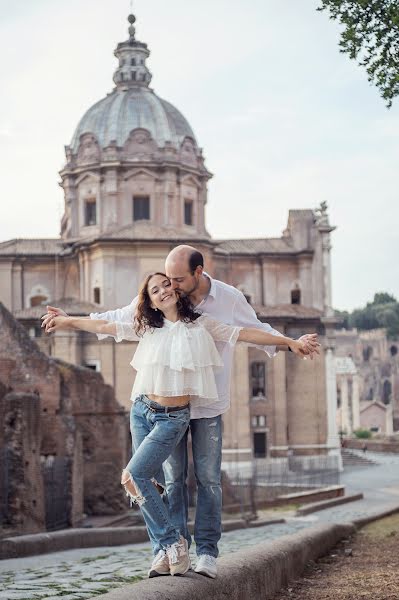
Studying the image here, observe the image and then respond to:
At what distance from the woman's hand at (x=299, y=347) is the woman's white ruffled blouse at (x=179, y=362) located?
0.44 m

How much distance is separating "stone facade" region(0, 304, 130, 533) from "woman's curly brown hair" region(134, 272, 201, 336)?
11.9m

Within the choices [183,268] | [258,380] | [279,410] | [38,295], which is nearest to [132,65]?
[38,295]

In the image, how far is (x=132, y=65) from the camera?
178ft

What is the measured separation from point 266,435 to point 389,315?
312 feet

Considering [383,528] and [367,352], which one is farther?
[367,352]

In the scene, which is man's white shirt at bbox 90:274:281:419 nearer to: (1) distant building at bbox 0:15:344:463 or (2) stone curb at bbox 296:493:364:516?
(2) stone curb at bbox 296:493:364:516

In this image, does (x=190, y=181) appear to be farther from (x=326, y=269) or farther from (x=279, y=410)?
(x=279, y=410)

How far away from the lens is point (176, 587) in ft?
19.3

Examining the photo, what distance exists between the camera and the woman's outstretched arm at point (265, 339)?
6.57 metres

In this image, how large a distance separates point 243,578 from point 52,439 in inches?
639

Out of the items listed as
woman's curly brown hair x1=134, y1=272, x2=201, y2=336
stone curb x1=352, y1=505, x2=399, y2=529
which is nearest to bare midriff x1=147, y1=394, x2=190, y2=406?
woman's curly brown hair x1=134, y1=272, x2=201, y2=336

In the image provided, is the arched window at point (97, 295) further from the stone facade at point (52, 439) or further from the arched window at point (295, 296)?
the stone facade at point (52, 439)

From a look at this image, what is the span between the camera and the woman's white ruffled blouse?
623cm

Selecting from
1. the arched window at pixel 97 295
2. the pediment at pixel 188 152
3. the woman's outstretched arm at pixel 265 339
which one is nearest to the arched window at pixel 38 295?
the arched window at pixel 97 295
